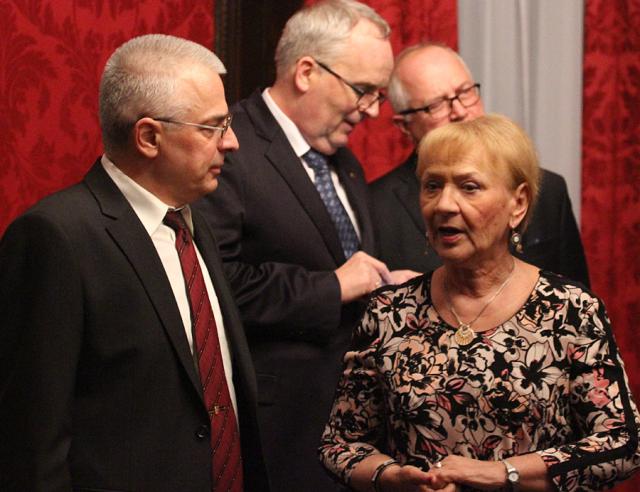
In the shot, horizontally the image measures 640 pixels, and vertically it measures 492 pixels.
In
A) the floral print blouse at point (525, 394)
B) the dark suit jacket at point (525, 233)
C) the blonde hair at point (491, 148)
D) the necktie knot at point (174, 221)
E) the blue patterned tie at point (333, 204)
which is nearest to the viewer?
the floral print blouse at point (525, 394)

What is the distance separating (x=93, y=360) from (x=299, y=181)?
1096 mm

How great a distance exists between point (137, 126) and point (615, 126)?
271cm

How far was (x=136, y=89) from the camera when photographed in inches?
90.6

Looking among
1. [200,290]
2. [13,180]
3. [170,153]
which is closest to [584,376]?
[200,290]

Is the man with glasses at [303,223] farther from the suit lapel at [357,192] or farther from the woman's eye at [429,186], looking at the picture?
the woman's eye at [429,186]

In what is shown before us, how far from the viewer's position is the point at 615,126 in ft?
14.7

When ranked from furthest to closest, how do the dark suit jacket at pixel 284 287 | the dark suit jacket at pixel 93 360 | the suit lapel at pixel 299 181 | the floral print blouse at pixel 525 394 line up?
the suit lapel at pixel 299 181
the dark suit jacket at pixel 284 287
the floral print blouse at pixel 525 394
the dark suit jacket at pixel 93 360

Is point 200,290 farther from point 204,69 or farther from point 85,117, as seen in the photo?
point 85,117

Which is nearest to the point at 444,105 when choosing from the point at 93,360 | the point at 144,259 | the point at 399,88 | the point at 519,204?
the point at 399,88

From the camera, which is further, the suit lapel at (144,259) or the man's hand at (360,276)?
the man's hand at (360,276)

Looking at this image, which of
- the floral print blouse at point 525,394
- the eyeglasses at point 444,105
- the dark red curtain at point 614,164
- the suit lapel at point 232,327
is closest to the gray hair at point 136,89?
the suit lapel at point 232,327

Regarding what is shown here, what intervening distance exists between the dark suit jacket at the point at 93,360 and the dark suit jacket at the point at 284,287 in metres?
0.69

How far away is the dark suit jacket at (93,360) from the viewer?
2045mm

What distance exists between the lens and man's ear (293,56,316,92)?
317 cm
